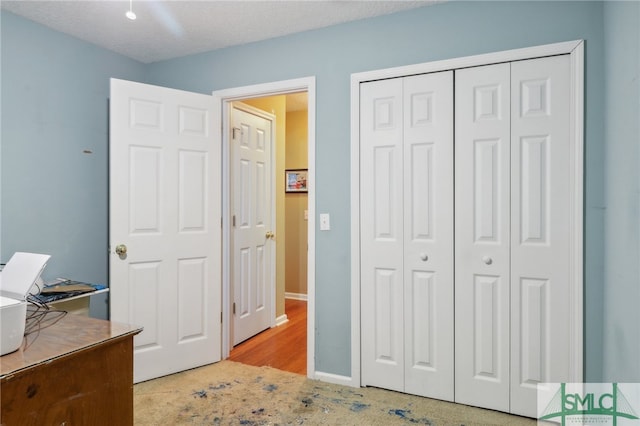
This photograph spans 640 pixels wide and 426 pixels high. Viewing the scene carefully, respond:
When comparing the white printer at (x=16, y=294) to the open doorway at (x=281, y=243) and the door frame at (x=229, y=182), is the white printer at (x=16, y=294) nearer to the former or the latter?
the door frame at (x=229, y=182)

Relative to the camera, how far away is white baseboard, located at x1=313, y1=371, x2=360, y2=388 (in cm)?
257

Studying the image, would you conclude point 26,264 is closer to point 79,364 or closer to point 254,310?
point 79,364

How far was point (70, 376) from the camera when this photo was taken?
4.12 ft

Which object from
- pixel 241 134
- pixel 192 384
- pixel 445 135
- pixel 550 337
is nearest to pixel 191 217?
pixel 241 134

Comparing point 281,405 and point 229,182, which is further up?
point 229,182

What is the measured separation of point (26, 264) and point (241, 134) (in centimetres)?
216

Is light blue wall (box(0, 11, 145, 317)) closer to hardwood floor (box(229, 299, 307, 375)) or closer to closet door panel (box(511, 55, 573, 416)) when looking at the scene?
hardwood floor (box(229, 299, 307, 375))

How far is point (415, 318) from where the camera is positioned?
7.96ft

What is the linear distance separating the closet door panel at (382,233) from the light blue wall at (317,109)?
0.13m

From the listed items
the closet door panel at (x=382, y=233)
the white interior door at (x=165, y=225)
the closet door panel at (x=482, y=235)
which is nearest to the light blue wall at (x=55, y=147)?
the white interior door at (x=165, y=225)

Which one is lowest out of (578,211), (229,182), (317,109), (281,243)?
(281,243)

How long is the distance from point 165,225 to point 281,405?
1.46m

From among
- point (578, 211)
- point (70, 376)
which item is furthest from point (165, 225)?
point (578, 211)

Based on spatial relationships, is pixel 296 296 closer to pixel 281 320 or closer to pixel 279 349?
pixel 281 320
